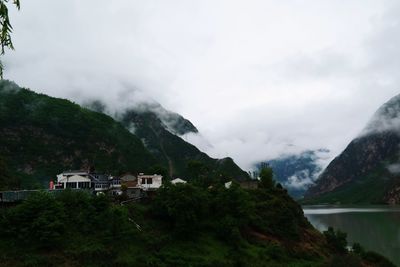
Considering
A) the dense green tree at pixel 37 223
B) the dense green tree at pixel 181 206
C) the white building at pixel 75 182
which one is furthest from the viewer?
the white building at pixel 75 182

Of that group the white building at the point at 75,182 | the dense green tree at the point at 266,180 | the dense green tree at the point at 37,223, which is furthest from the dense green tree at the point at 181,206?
the dense green tree at the point at 266,180

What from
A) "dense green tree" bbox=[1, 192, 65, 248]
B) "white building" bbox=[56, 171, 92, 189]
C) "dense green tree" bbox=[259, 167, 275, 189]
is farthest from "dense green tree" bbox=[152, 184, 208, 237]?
"dense green tree" bbox=[259, 167, 275, 189]

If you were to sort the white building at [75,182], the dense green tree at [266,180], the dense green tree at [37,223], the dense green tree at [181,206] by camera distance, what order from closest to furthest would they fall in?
the dense green tree at [37,223] < the dense green tree at [181,206] < the white building at [75,182] < the dense green tree at [266,180]

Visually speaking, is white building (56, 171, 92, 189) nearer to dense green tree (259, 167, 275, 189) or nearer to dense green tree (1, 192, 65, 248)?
dense green tree (1, 192, 65, 248)

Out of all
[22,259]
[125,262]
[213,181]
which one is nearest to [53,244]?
[22,259]

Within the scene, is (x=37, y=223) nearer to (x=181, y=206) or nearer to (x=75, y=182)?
(x=181, y=206)

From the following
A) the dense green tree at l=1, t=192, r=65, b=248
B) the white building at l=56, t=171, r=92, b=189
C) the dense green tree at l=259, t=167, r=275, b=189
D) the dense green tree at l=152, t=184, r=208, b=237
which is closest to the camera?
the dense green tree at l=1, t=192, r=65, b=248

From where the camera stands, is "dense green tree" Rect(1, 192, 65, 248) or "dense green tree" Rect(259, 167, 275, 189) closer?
"dense green tree" Rect(1, 192, 65, 248)

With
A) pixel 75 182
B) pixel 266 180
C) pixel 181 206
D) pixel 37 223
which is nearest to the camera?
pixel 37 223

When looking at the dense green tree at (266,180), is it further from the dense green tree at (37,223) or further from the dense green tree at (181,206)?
the dense green tree at (37,223)

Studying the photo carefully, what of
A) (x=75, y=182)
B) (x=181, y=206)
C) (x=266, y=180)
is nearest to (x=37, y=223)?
(x=181, y=206)

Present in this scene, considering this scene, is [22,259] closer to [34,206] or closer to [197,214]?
[34,206]

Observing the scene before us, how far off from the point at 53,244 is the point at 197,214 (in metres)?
23.5

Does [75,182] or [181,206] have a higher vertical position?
Result: [75,182]
